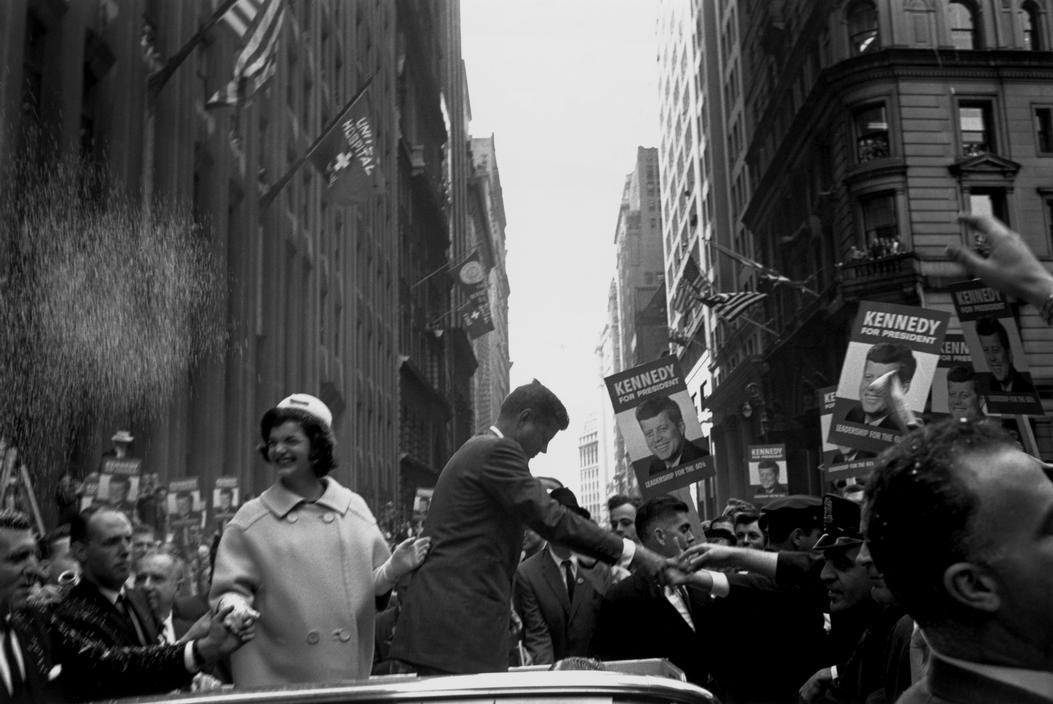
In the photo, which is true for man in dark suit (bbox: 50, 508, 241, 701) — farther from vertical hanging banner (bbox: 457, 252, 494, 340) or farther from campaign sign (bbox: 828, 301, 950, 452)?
vertical hanging banner (bbox: 457, 252, 494, 340)

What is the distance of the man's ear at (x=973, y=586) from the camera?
1.79m

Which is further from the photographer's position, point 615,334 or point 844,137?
point 615,334

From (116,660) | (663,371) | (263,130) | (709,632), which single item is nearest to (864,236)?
(263,130)

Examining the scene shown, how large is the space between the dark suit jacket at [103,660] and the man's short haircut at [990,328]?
33.6 ft

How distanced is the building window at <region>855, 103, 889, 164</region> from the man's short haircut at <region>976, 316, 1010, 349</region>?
23949 millimetres

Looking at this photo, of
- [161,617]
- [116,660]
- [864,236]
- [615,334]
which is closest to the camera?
[116,660]

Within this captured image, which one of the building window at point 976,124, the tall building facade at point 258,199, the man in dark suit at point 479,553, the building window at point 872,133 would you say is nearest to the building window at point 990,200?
the building window at point 976,124

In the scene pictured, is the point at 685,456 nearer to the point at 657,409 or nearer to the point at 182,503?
the point at 657,409

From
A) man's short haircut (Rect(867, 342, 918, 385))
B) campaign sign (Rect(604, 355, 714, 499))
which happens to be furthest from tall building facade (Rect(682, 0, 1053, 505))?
campaign sign (Rect(604, 355, 714, 499))

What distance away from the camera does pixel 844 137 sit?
36.2 meters

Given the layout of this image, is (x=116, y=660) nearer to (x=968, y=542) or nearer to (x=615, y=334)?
(x=968, y=542)

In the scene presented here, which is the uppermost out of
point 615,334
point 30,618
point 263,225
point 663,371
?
point 615,334

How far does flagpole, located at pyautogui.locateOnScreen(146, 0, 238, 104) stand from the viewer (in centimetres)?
1490

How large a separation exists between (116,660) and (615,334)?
571ft
